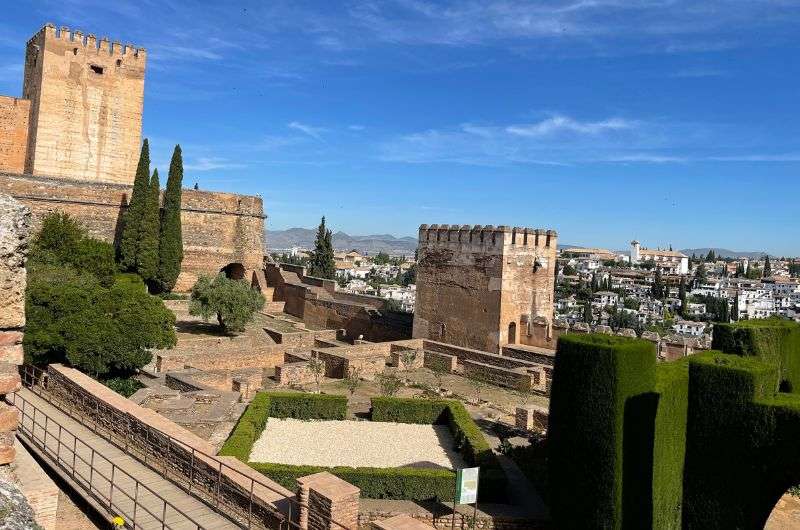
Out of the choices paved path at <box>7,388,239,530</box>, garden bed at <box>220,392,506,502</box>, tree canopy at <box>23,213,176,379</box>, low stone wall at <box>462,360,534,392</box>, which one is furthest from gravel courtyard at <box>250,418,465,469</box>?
low stone wall at <box>462,360,534,392</box>

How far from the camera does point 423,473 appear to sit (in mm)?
10102

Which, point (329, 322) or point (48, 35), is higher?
point (48, 35)

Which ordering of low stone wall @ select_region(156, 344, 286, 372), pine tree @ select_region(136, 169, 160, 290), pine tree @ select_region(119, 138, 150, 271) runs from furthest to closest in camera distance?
pine tree @ select_region(136, 169, 160, 290) < pine tree @ select_region(119, 138, 150, 271) < low stone wall @ select_region(156, 344, 286, 372)

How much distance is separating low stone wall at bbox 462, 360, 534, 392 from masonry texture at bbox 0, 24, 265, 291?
55.1 ft

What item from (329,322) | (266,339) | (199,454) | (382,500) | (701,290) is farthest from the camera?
(701,290)

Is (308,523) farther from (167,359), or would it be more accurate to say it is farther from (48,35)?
(48,35)

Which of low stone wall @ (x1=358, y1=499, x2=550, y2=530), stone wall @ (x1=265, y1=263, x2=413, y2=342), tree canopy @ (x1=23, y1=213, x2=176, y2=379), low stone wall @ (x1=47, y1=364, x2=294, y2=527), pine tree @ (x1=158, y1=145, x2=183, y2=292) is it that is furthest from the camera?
pine tree @ (x1=158, y1=145, x2=183, y2=292)

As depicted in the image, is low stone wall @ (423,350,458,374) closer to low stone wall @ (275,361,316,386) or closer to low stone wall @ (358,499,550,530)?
low stone wall @ (275,361,316,386)

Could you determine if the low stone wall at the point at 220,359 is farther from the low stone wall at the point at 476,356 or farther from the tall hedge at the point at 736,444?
the tall hedge at the point at 736,444

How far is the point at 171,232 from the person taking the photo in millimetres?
27984

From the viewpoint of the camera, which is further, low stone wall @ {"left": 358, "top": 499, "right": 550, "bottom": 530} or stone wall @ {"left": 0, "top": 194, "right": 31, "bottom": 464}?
low stone wall @ {"left": 358, "top": 499, "right": 550, "bottom": 530}

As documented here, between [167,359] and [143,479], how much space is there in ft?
31.8

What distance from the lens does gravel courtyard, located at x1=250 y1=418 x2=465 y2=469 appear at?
11.7 m

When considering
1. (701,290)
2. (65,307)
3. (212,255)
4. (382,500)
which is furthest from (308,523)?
(701,290)
